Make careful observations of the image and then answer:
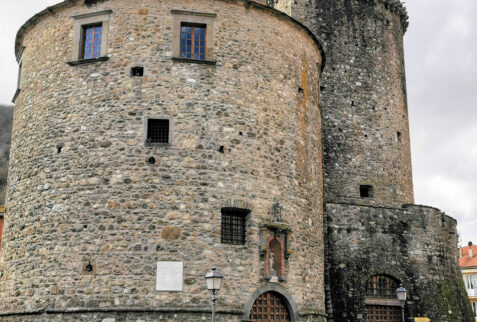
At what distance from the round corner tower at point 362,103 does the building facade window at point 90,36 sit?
1096 cm

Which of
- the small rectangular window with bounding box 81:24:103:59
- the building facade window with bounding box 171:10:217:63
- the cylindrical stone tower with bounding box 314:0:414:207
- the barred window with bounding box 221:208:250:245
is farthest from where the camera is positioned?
the cylindrical stone tower with bounding box 314:0:414:207

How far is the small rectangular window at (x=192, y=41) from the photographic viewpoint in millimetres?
16344

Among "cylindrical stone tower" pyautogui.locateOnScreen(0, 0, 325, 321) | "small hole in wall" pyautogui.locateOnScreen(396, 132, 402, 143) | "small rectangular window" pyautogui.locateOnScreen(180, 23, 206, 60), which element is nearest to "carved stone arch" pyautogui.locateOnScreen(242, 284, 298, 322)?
"cylindrical stone tower" pyautogui.locateOnScreen(0, 0, 325, 321)

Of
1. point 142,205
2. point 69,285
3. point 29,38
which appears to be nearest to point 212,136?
point 142,205

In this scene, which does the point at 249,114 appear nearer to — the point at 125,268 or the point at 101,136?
the point at 101,136

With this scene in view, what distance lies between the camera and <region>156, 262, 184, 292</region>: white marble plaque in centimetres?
1436

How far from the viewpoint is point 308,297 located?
54.1 ft

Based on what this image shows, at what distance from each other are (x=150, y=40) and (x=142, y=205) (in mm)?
4601

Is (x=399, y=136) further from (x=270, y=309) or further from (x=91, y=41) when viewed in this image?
(x=91, y=41)

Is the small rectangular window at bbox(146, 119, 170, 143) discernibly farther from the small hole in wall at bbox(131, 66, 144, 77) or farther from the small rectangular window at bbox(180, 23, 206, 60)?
the small rectangular window at bbox(180, 23, 206, 60)

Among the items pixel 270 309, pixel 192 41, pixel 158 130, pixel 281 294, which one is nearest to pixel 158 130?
pixel 158 130

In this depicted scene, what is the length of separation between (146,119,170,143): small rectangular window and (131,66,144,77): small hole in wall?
1.36 meters

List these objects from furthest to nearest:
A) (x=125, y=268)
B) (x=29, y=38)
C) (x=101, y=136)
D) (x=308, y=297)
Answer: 1. (x=29, y=38)
2. (x=308, y=297)
3. (x=101, y=136)
4. (x=125, y=268)

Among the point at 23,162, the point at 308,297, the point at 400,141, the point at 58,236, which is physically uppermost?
the point at 400,141
